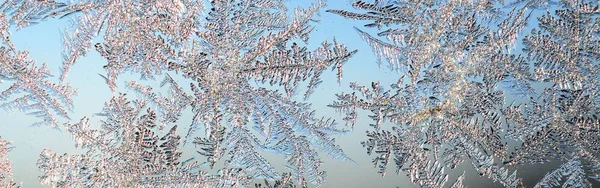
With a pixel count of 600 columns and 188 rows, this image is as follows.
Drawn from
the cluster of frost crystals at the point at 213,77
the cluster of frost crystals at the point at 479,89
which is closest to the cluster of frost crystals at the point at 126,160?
the cluster of frost crystals at the point at 213,77

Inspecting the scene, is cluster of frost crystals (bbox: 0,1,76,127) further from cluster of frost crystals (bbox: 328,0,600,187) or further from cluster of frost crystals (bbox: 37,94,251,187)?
cluster of frost crystals (bbox: 328,0,600,187)

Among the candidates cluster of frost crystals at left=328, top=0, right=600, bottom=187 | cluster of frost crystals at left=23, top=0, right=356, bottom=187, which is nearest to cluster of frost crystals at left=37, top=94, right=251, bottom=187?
cluster of frost crystals at left=23, top=0, right=356, bottom=187

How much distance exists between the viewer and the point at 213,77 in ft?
3.57

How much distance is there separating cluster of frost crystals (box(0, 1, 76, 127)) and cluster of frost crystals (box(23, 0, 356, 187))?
36 millimetres

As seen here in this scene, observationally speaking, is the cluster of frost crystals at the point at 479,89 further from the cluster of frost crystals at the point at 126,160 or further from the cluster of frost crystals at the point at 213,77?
the cluster of frost crystals at the point at 126,160

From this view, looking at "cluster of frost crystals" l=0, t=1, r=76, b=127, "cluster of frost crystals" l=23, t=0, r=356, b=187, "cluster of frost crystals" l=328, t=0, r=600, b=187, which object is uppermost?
"cluster of frost crystals" l=0, t=1, r=76, b=127

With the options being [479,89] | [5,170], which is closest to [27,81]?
[5,170]

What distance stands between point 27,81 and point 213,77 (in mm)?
298

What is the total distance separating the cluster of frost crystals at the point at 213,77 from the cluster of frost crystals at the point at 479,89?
0.25ft

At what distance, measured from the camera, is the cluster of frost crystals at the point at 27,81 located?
1.04 meters

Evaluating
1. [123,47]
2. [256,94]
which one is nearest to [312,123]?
[256,94]

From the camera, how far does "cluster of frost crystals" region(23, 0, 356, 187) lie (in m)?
1.06

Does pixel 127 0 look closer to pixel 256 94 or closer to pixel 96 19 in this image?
pixel 96 19

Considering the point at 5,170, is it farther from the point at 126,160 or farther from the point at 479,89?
the point at 479,89
